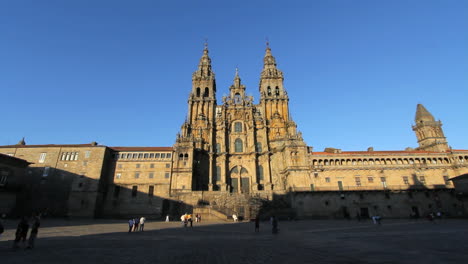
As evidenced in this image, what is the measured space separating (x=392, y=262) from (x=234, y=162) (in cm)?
4614

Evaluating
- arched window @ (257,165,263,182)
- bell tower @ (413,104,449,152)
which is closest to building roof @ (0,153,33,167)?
arched window @ (257,165,263,182)

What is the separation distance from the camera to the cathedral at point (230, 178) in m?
41.4

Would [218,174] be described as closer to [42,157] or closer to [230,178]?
[230,178]

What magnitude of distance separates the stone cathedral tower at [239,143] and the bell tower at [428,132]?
3907cm

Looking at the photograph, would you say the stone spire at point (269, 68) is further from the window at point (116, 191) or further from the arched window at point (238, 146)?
the window at point (116, 191)

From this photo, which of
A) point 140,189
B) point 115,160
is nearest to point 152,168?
point 140,189

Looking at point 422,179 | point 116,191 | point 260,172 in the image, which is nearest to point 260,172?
A: point 260,172

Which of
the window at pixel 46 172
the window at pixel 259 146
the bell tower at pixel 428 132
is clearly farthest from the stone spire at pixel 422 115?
the window at pixel 46 172

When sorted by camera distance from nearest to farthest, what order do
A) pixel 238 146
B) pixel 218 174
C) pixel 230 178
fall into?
pixel 218 174 → pixel 230 178 → pixel 238 146

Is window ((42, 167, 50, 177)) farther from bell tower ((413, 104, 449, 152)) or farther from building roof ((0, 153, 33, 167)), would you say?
bell tower ((413, 104, 449, 152))

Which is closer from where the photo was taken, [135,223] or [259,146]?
[135,223]

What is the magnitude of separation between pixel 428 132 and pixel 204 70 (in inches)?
2488

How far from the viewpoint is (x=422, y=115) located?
66.6 metres

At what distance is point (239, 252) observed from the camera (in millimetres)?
10422
